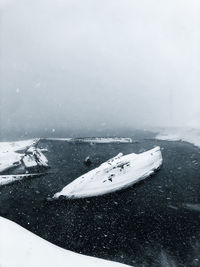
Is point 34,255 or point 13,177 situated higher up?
point 34,255

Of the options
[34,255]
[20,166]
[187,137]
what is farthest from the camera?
[187,137]

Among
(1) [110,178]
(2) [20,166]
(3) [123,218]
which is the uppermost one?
(1) [110,178]

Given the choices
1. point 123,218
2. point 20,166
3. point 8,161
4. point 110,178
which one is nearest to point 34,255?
point 123,218

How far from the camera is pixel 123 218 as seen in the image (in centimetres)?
1298

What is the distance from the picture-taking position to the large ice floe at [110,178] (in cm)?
1580

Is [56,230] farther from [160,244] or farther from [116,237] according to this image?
[160,244]

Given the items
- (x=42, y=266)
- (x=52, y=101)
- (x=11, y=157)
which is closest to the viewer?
(x=42, y=266)

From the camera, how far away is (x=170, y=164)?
23.8m

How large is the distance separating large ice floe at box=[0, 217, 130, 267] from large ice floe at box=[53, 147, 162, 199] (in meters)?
5.64

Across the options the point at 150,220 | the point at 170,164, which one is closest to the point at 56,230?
the point at 150,220

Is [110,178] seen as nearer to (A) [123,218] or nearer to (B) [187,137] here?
(A) [123,218]

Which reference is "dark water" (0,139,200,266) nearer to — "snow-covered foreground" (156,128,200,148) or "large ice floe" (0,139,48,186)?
"large ice floe" (0,139,48,186)

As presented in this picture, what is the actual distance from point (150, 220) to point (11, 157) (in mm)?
18499

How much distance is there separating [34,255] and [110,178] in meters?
9.22
